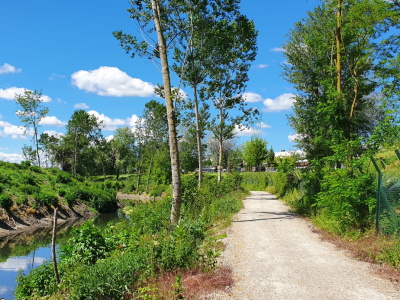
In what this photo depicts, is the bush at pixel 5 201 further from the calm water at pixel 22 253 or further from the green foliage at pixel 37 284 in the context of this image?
the green foliage at pixel 37 284

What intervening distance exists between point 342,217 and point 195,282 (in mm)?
5686

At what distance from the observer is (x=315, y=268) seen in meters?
7.37

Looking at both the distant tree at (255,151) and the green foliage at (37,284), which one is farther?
the distant tree at (255,151)

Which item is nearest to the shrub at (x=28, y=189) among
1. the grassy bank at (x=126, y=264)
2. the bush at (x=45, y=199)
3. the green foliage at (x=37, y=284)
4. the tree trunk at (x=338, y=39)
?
the bush at (x=45, y=199)

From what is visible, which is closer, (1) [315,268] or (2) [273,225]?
(1) [315,268]

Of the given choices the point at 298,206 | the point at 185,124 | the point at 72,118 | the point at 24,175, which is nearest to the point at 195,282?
the point at 298,206

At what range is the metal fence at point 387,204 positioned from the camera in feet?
28.5

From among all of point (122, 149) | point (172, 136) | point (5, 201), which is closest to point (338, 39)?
point (172, 136)

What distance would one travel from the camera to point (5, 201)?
24.5 meters

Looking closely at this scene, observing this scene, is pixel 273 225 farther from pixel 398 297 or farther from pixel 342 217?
pixel 398 297

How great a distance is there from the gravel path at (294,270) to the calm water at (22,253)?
24.9ft

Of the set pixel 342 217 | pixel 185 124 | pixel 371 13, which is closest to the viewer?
pixel 342 217

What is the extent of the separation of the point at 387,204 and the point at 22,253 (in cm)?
1641

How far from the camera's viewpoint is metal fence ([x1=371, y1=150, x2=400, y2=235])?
8688 millimetres
